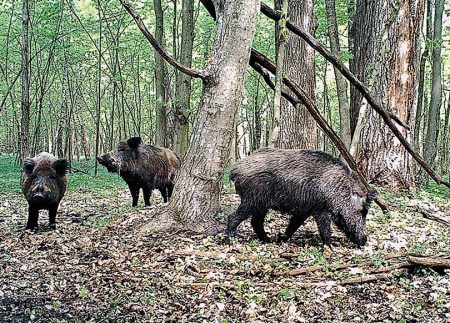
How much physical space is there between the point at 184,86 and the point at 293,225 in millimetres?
7338

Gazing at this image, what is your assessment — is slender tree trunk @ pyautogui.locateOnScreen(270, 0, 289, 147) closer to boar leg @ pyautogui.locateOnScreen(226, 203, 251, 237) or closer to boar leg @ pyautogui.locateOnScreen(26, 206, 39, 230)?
boar leg @ pyautogui.locateOnScreen(226, 203, 251, 237)

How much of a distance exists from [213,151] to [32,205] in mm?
3086

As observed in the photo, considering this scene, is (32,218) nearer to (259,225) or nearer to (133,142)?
(133,142)

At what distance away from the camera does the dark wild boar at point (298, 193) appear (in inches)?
271

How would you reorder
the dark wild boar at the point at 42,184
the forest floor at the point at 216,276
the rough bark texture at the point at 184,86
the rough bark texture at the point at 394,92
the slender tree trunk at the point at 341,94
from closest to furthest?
the forest floor at the point at 216,276 → the dark wild boar at the point at 42,184 → the rough bark texture at the point at 394,92 → the slender tree trunk at the point at 341,94 → the rough bark texture at the point at 184,86

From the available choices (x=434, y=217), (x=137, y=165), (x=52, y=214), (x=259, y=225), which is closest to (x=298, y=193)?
(x=259, y=225)

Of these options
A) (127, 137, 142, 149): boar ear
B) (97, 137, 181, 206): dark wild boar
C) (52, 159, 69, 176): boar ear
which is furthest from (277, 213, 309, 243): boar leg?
(127, 137, 142, 149): boar ear

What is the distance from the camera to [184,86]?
13.7 metres

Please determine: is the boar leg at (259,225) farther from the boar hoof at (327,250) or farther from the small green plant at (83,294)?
the small green plant at (83,294)

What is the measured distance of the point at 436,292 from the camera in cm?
521

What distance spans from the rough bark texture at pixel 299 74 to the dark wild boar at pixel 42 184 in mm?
4078

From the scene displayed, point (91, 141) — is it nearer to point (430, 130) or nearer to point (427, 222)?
point (430, 130)

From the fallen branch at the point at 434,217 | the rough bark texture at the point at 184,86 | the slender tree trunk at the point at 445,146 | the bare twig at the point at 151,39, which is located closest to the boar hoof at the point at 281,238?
the bare twig at the point at 151,39

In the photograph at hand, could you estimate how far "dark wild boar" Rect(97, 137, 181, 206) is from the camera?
1083 centimetres
